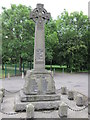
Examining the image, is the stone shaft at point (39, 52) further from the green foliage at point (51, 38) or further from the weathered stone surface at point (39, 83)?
the green foliage at point (51, 38)

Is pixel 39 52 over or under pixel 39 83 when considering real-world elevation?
over

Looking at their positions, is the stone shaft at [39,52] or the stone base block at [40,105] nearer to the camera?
the stone base block at [40,105]

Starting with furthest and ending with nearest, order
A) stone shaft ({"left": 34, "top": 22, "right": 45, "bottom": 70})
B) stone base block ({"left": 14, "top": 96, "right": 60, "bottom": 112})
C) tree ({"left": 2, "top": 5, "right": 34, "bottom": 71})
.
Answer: tree ({"left": 2, "top": 5, "right": 34, "bottom": 71})
stone shaft ({"left": 34, "top": 22, "right": 45, "bottom": 70})
stone base block ({"left": 14, "top": 96, "right": 60, "bottom": 112})

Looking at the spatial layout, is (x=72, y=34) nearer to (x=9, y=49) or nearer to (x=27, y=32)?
(x=27, y=32)

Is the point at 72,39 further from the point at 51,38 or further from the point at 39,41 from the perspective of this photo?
the point at 39,41

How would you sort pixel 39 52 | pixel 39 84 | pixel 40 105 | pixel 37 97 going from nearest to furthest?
pixel 40 105 → pixel 37 97 → pixel 39 84 → pixel 39 52

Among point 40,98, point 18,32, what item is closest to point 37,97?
point 40,98

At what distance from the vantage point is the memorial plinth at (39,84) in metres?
7.18

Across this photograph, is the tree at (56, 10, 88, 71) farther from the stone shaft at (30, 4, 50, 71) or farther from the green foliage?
the stone shaft at (30, 4, 50, 71)

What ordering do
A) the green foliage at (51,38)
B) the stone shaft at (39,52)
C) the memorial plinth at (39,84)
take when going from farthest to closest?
the green foliage at (51,38), the stone shaft at (39,52), the memorial plinth at (39,84)

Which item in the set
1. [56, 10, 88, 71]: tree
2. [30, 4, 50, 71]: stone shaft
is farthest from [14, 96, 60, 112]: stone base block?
[56, 10, 88, 71]: tree

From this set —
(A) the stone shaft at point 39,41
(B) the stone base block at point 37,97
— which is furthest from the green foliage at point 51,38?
(B) the stone base block at point 37,97

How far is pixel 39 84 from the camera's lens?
751 centimetres

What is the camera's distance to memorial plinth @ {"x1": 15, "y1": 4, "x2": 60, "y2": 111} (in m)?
7.18
